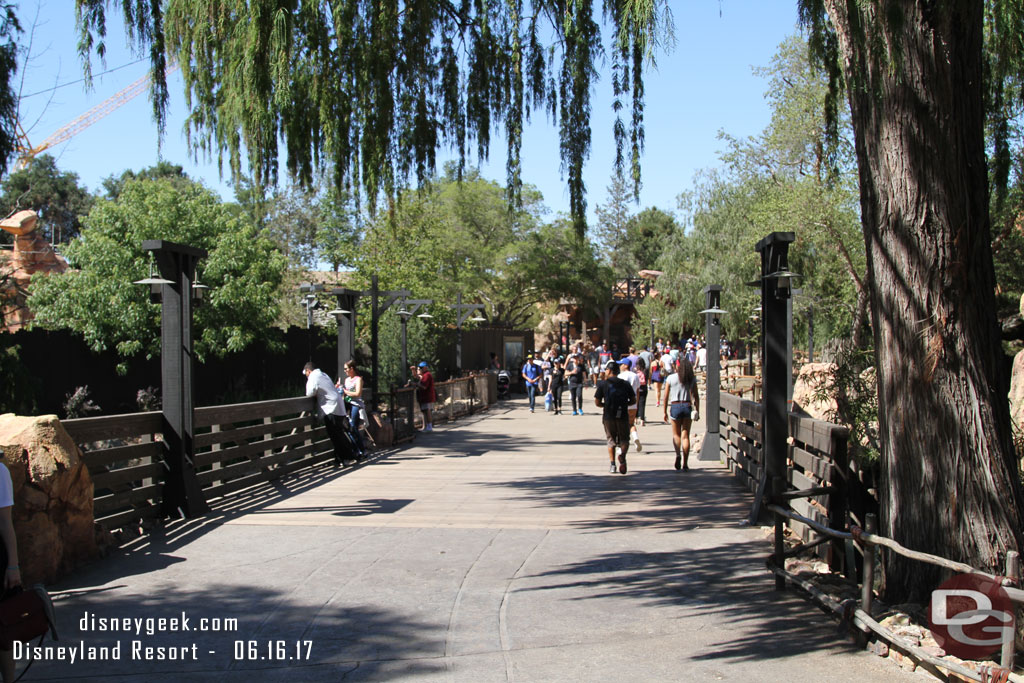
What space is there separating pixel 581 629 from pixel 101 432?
4.96 m

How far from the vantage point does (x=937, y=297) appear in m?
5.85

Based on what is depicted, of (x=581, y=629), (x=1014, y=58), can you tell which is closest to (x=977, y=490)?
(x=581, y=629)

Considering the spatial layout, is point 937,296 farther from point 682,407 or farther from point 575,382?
point 575,382

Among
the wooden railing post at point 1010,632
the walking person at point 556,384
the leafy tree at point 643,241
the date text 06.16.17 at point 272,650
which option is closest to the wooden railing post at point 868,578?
the wooden railing post at point 1010,632

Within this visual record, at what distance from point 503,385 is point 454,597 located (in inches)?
1093

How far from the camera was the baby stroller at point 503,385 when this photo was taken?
3419cm

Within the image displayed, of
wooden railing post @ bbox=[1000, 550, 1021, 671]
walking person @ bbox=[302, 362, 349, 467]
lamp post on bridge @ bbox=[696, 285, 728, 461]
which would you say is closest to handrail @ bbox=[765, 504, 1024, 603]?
wooden railing post @ bbox=[1000, 550, 1021, 671]

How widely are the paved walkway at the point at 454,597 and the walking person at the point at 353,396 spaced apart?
446 cm

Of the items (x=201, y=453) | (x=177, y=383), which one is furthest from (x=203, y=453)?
(x=177, y=383)

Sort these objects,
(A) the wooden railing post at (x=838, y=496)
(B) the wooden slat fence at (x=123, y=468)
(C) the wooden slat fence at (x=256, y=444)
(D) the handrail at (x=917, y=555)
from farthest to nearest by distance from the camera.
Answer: (C) the wooden slat fence at (x=256, y=444) → (B) the wooden slat fence at (x=123, y=468) → (A) the wooden railing post at (x=838, y=496) → (D) the handrail at (x=917, y=555)

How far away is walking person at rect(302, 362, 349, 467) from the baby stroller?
63.9 feet

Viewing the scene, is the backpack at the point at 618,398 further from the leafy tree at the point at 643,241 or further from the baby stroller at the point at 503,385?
the leafy tree at the point at 643,241

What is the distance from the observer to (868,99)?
628 cm

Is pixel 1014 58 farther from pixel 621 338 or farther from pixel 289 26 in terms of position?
pixel 621 338
